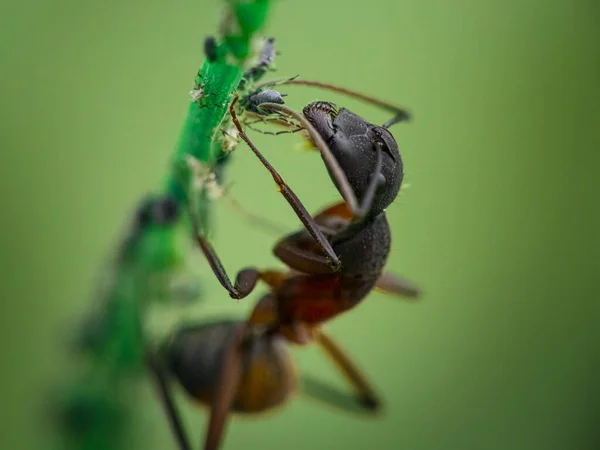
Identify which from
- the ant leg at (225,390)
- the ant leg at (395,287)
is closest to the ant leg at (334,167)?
the ant leg at (395,287)

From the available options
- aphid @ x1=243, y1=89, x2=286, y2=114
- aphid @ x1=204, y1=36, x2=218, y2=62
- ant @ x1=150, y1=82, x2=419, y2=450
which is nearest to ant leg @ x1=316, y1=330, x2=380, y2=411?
ant @ x1=150, y1=82, x2=419, y2=450

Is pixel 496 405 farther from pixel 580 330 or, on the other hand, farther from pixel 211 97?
pixel 211 97

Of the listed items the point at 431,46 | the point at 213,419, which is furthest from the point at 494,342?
the point at 213,419

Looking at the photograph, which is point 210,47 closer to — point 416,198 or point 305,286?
point 305,286

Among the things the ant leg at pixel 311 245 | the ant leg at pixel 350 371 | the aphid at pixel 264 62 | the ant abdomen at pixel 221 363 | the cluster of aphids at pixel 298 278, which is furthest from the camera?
the ant leg at pixel 350 371

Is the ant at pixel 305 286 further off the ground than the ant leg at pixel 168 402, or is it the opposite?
the ant at pixel 305 286

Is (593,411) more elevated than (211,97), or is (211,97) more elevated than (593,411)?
(211,97)

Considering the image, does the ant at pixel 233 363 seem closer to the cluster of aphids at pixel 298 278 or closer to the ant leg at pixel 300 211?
the cluster of aphids at pixel 298 278
